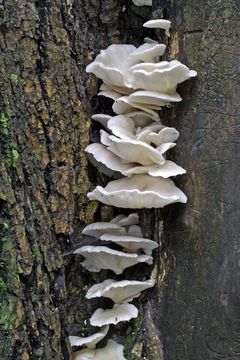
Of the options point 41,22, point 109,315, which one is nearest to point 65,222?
point 109,315

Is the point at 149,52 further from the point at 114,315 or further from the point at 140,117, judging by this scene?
the point at 114,315

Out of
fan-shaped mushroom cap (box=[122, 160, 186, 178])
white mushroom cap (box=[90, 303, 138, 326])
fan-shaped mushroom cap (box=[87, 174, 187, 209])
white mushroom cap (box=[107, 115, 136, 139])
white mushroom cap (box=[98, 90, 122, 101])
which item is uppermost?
white mushroom cap (box=[98, 90, 122, 101])

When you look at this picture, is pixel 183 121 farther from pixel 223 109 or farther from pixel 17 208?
pixel 17 208

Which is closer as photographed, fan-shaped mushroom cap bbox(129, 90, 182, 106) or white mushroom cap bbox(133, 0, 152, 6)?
fan-shaped mushroom cap bbox(129, 90, 182, 106)

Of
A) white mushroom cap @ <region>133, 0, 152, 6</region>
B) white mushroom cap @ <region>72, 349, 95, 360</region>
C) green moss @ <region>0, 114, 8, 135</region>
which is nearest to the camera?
green moss @ <region>0, 114, 8, 135</region>

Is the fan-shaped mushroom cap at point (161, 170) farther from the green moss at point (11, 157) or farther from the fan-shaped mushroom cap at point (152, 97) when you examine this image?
the green moss at point (11, 157)

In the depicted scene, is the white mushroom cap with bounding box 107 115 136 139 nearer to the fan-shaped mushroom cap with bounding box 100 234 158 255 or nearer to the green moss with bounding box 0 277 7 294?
the fan-shaped mushroom cap with bounding box 100 234 158 255

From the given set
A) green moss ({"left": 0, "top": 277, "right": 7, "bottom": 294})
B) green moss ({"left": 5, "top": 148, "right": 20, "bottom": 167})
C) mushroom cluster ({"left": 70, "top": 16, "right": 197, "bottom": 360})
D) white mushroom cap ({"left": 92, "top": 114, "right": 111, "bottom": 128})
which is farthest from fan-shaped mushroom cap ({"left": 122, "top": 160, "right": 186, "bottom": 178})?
green moss ({"left": 0, "top": 277, "right": 7, "bottom": 294})
